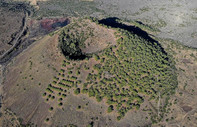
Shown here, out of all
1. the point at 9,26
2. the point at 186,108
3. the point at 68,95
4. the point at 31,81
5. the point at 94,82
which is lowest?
the point at 186,108

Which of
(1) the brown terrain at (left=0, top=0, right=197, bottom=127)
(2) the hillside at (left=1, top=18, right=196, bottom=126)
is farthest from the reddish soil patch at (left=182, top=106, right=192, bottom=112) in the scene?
(2) the hillside at (left=1, top=18, right=196, bottom=126)

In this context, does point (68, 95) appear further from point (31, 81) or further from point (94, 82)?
point (31, 81)

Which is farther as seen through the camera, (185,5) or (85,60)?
(185,5)

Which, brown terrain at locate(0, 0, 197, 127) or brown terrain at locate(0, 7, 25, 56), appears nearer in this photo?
brown terrain at locate(0, 0, 197, 127)

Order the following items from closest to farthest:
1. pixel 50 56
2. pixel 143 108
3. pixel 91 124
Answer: pixel 91 124 → pixel 143 108 → pixel 50 56

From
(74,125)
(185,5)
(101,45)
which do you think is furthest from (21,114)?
(185,5)

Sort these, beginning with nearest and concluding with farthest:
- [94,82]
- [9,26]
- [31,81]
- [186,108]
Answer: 1. [186,108]
2. [94,82]
3. [31,81]
4. [9,26]

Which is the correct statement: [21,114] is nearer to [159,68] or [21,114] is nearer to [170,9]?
[159,68]

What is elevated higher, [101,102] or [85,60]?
[85,60]

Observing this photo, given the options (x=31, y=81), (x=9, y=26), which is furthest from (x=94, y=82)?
(x=9, y=26)

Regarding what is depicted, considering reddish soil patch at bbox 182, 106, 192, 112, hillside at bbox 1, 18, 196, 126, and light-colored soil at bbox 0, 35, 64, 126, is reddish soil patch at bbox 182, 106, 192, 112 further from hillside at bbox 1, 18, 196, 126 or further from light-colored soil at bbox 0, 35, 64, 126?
light-colored soil at bbox 0, 35, 64, 126

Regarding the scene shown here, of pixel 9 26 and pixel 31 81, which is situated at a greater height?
pixel 9 26
